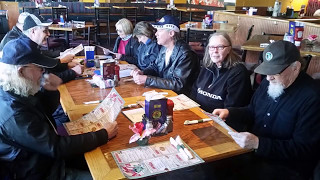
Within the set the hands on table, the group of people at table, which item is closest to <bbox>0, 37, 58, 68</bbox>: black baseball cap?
the group of people at table

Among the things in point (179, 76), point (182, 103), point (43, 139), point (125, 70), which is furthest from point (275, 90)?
point (125, 70)

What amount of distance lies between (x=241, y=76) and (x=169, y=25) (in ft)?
3.00

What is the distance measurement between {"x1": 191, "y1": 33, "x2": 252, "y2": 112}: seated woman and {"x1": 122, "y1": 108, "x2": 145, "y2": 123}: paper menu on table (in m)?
0.70

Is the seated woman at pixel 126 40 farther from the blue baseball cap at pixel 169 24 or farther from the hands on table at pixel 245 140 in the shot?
the hands on table at pixel 245 140

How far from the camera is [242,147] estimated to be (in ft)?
5.12

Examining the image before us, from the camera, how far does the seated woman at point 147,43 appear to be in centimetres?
362

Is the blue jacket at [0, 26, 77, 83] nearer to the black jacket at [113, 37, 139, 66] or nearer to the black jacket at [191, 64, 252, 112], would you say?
the black jacket at [113, 37, 139, 66]

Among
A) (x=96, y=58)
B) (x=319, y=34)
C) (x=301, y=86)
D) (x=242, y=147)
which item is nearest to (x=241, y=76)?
(x=301, y=86)

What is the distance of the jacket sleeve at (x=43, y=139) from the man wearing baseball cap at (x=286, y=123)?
80cm

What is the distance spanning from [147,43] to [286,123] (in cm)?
232

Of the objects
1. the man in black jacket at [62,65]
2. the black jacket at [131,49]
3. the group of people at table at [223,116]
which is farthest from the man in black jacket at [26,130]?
the black jacket at [131,49]

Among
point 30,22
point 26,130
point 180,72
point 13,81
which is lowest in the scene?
point 26,130

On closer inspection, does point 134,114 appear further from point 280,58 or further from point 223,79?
point 280,58

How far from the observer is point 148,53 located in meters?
3.68
